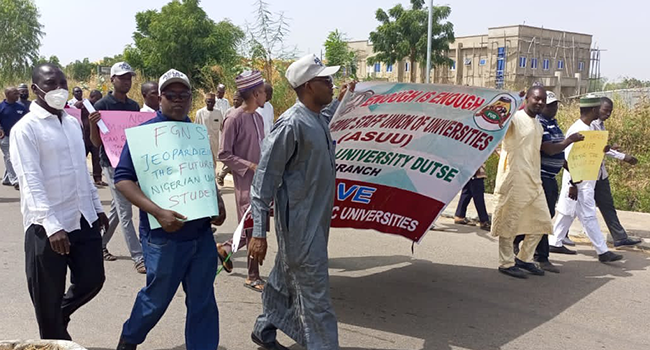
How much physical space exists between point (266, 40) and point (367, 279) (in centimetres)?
1208

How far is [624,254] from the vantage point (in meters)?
6.88

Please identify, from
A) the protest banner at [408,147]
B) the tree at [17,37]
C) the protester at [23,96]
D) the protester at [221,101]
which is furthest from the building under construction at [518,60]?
the protest banner at [408,147]

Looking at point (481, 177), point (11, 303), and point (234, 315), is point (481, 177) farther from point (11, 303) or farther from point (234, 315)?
point (11, 303)

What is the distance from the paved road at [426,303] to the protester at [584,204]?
0.73 ft

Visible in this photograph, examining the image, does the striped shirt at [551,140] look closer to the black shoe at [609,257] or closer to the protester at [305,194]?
the black shoe at [609,257]

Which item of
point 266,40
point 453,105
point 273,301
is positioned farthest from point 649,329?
point 266,40

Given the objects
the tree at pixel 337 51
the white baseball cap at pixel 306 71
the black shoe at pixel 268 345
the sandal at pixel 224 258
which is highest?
the tree at pixel 337 51

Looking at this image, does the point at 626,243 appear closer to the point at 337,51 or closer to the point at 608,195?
the point at 608,195

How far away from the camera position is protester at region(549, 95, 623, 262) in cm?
647

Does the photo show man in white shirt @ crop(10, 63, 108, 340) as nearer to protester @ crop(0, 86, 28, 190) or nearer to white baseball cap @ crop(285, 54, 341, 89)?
white baseball cap @ crop(285, 54, 341, 89)

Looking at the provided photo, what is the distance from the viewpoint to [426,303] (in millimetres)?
5000

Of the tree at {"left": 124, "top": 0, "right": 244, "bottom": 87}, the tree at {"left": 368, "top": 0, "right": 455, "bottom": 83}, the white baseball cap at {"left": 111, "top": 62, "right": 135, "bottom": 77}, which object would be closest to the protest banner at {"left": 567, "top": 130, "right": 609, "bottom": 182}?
the white baseball cap at {"left": 111, "top": 62, "right": 135, "bottom": 77}

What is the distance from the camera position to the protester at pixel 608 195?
691 centimetres

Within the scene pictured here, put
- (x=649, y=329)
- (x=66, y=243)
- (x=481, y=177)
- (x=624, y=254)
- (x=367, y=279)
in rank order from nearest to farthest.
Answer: (x=66, y=243) → (x=649, y=329) → (x=367, y=279) → (x=624, y=254) → (x=481, y=177)
